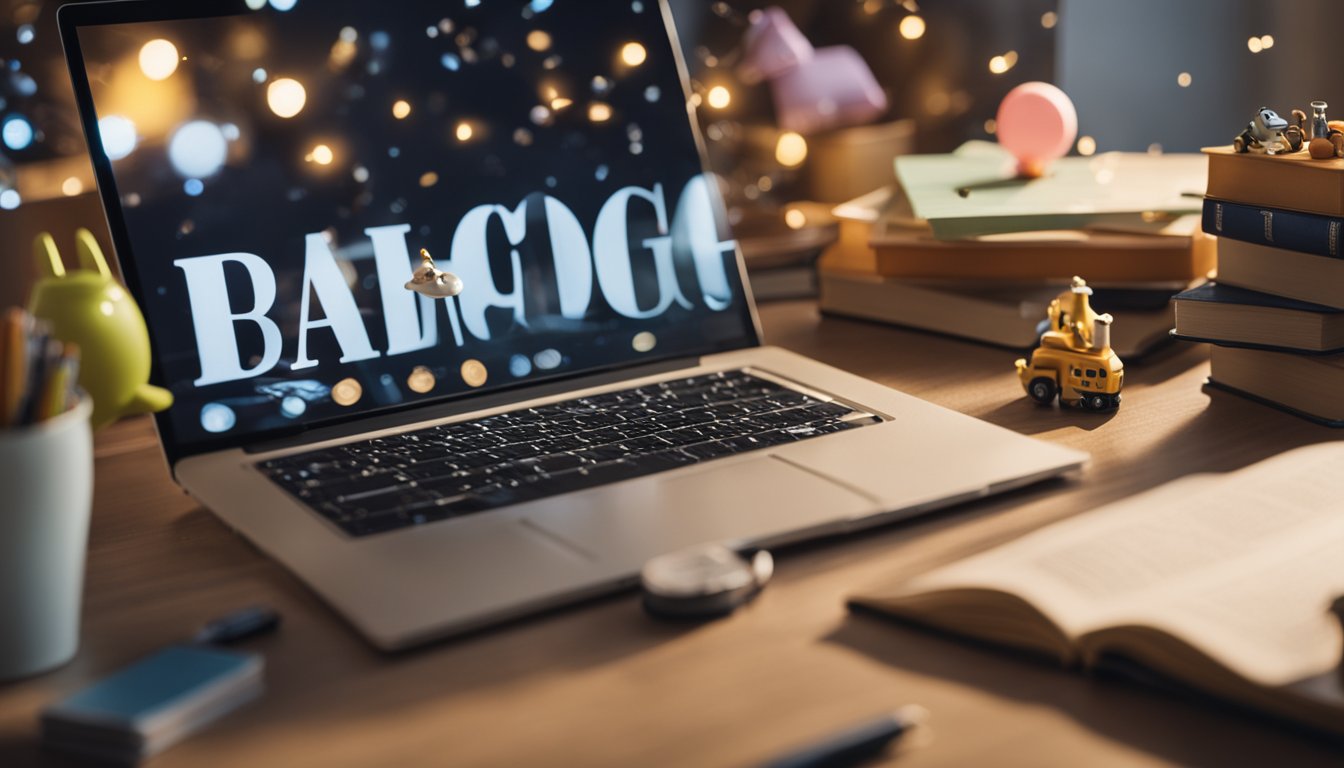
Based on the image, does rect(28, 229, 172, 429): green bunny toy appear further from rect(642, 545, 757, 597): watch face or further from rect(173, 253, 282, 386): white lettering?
rect(642, 545, 757, 597): watch face

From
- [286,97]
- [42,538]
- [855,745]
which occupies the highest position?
[286,97]

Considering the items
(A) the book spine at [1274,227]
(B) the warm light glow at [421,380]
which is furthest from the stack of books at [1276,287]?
(B) the warm light glow at [421,380]

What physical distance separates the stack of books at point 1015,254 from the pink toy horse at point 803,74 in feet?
0.82

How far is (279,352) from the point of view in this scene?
933 mm

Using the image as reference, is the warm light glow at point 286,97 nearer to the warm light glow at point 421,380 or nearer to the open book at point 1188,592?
A: the warm light glow at point 421,380

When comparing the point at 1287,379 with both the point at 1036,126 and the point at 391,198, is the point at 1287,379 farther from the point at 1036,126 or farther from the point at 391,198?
the point at 391,198

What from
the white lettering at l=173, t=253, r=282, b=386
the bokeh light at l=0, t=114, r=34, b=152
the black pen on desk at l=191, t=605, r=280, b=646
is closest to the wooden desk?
the black pen on desk at l=191, t=605, r=280, b=646

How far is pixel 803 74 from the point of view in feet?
4.85

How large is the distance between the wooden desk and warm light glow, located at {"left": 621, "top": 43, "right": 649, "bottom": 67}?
1.71 feet

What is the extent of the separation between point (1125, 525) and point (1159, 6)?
94 centimetres

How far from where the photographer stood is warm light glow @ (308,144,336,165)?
97cm

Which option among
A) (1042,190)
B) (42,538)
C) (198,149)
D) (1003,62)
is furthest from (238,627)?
(1003,62)

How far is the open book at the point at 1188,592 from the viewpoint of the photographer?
1.80 feet

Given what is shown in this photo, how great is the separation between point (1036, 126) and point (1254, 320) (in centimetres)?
38
